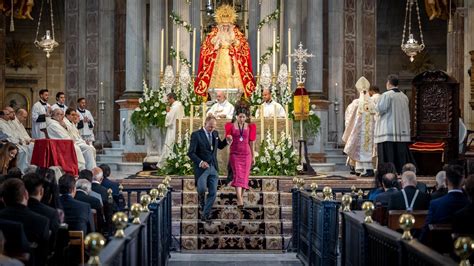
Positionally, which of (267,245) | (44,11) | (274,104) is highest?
(44,11)

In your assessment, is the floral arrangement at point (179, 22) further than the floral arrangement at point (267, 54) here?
Yes

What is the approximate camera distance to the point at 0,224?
21.2ft

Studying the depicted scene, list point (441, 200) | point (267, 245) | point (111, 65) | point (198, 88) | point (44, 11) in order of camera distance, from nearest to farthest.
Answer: point (441, 200)
point (267, 245)
point (198, 88)
point (111, 65)
point (44, 11)

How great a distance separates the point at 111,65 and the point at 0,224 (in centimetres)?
2140

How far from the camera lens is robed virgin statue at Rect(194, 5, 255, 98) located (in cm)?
2147

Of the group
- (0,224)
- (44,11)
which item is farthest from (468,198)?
(44,11)

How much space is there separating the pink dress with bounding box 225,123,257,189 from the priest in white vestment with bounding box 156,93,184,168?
505 cm

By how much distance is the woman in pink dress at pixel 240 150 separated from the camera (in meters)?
14.4

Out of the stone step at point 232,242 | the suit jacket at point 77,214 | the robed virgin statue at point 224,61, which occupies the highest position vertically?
the robed virgin statue at point 224,61

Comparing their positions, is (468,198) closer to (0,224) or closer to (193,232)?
(0,224)

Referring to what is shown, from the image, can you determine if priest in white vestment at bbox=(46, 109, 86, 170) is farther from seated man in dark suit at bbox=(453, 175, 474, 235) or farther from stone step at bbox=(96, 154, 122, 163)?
seated man in dark suit at bbox=(453, 175, 474, 235)

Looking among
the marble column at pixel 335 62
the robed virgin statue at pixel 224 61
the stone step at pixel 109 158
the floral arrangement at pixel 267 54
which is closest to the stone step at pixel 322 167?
the robed virgin statue at pixel 224 61

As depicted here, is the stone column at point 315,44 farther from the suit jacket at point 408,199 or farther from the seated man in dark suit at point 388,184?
the suit jacket at point 408,199

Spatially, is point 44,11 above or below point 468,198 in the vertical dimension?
above
